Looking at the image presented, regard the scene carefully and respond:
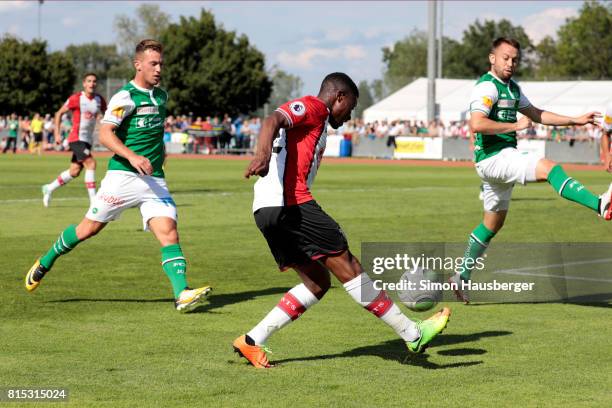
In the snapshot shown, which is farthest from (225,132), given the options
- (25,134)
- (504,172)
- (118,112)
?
(504,172)

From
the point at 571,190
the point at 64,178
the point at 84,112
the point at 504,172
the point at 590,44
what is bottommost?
the point at 64,178

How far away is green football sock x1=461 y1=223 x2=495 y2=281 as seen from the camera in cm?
997

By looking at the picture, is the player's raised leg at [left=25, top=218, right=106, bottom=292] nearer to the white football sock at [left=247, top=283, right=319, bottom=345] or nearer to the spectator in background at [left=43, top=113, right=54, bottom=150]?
the white football sock at [left=247, top=283, right=319, bottom=345]

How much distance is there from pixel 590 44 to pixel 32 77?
167 ft

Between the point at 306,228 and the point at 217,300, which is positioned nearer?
the point at 306,228

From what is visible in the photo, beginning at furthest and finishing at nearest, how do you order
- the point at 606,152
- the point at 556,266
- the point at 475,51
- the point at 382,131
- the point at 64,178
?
the point at 475,51 → the point at 382,131 → the point at 64,178 → the point at 556,266 → the point at 606,152

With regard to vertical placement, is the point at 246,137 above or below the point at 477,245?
above

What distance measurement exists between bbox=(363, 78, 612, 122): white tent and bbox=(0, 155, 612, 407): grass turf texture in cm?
4951

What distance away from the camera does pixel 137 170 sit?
9.47 m

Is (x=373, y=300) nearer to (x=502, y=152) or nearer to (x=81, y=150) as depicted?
(x=502, y=152)

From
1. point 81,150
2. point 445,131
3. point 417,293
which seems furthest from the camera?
point 445,131

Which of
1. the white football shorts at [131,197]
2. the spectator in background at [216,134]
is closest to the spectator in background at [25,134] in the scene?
the spectator in background at [216,134]

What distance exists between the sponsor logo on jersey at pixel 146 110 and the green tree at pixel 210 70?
2978 inches

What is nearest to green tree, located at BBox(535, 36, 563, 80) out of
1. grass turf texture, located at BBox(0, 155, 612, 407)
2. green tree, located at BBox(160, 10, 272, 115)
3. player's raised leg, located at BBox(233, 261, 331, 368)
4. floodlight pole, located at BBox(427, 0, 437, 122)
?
green tree, located at BBox(160, 10, 272, 115)
